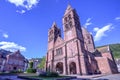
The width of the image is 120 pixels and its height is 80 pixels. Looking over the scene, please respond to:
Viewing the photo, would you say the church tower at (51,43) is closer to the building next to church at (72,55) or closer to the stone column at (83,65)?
the building next to church at (72,55)

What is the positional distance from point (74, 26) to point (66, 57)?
383 inches

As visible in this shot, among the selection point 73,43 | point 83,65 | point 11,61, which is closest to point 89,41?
point 73,43

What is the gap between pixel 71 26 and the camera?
109 ft

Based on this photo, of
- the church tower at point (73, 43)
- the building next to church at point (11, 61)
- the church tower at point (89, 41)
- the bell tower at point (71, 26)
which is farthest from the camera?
the church tower at point (89, 41)

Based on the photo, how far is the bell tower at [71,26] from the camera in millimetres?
31234

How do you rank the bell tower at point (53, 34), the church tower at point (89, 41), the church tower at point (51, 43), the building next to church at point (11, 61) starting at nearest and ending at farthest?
the church tower at point (51, 43)
the bell tower at point (53, 34)
the building next to church at point (11, 61)
the church tower at point (89, 41)

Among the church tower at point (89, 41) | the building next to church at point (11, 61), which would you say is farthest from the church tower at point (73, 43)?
the building next to church at point (11, 61)

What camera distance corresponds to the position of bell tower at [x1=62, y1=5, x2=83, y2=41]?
31234 mm

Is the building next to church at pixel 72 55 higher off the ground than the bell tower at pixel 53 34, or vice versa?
the bell tower at pixel 53 34

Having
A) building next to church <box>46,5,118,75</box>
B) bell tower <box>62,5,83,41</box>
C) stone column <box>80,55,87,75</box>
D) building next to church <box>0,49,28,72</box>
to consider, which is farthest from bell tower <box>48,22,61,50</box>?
building next to church <box>0,49,28,72</box>

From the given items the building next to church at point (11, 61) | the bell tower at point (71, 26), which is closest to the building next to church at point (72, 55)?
the bell tower at point (71, 26)

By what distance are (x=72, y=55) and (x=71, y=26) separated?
9.81m

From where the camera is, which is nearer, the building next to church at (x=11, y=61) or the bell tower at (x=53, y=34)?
the bell tower at (x=53, y=34)

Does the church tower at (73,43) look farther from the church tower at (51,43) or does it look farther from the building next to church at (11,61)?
the building next to church at (11,61)
